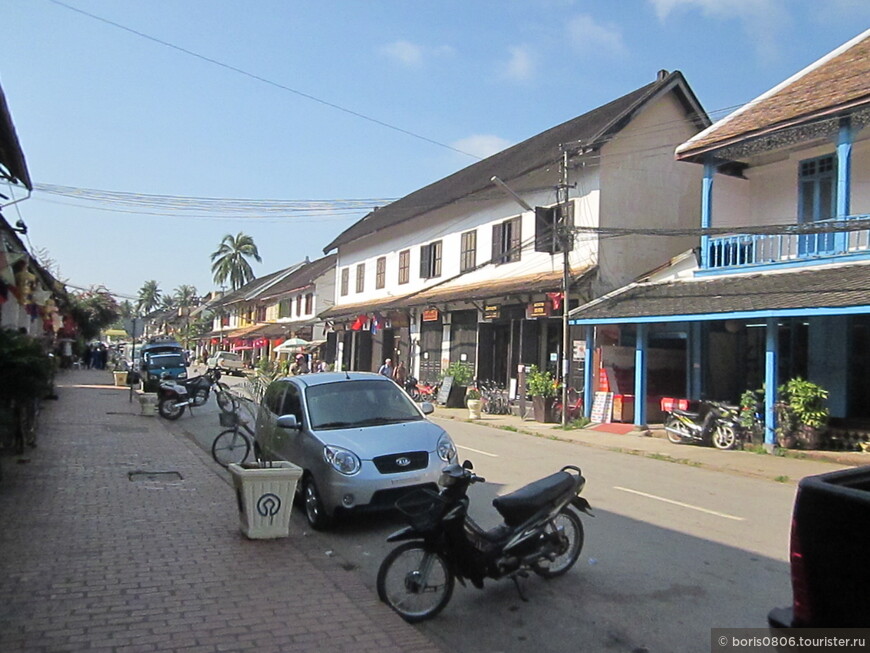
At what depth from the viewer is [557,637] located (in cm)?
480

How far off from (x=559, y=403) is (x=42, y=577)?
16218mm

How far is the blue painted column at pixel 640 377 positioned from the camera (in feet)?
57.4

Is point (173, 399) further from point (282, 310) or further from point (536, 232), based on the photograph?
point (282, 310)

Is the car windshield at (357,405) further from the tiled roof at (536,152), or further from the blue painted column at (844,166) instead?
the tiled roof at (536,152)

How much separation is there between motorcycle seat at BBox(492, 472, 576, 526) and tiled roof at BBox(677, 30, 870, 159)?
39.9 feet

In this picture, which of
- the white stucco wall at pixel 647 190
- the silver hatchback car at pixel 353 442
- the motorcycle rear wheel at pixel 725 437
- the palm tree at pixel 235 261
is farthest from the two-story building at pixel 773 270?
the palm tree at pixel 235 261

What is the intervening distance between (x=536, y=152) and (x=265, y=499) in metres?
20.7

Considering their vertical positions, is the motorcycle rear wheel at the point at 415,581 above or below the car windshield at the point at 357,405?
below

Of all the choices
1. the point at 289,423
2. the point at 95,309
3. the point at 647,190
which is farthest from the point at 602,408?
the point at 95,309

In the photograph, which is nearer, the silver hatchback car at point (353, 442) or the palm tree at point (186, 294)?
the silver hatchback car at point (353, 442)

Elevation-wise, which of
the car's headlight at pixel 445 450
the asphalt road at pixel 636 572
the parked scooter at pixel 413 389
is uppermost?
the car's headlight at pixel 445 450

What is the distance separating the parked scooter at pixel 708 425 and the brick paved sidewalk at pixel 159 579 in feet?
33.9

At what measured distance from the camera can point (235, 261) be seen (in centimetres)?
7950

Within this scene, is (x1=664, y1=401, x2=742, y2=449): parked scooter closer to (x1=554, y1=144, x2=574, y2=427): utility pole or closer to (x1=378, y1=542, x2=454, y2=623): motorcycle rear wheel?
(x1=554, y1=144, x2=574, y2=427): utility pole
